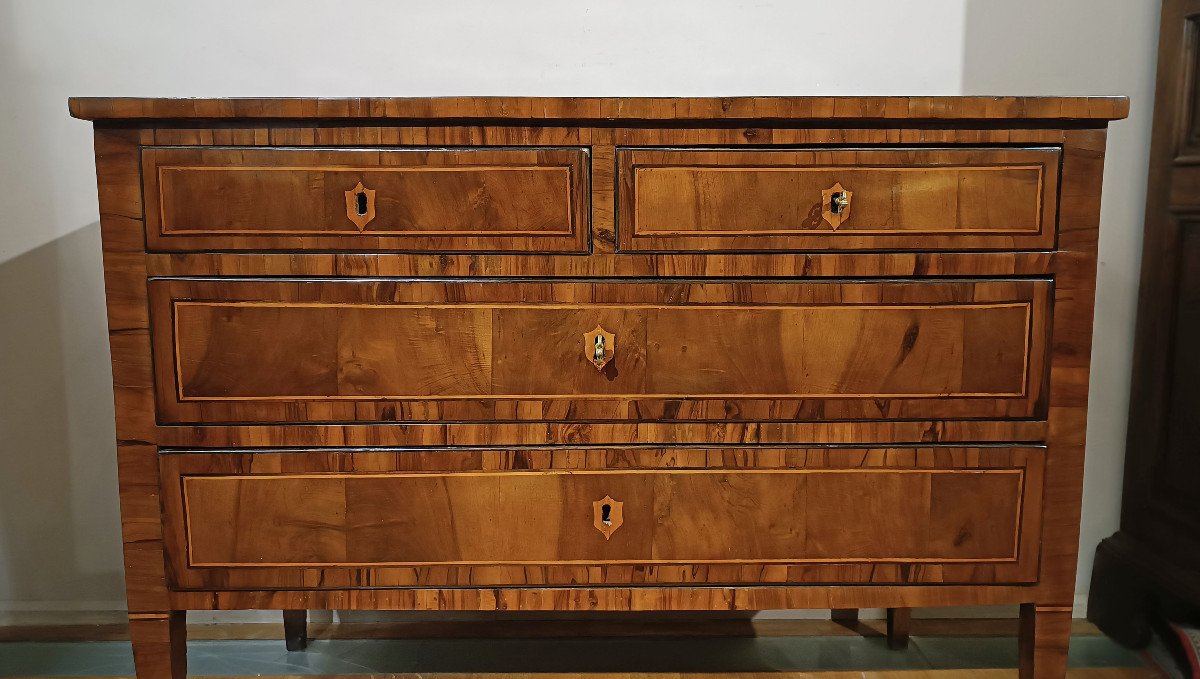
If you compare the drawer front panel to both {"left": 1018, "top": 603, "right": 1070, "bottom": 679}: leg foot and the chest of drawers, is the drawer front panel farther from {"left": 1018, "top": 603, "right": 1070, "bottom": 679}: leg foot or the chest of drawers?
{"left": 1018, "top": 603, "right": 1070, "bottom": 679}: leg foot

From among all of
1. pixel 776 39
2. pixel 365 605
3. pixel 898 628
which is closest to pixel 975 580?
pixel 898 628

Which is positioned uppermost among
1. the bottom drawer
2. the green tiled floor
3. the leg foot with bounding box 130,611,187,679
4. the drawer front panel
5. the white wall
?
the white wall

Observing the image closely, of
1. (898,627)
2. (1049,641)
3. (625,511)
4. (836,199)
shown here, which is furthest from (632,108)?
(898,627)

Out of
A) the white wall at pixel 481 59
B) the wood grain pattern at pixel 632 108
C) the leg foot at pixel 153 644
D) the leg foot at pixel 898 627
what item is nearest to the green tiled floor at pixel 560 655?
the leg foot at pixel 898 627

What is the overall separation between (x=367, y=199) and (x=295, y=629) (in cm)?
93

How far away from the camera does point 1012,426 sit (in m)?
1.14

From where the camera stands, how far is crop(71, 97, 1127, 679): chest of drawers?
1.09 m

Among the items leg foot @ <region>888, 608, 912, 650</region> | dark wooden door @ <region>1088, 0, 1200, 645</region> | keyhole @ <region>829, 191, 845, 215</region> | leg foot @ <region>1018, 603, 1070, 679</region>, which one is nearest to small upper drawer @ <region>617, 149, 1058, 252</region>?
keyhole @ <region>829, 191, 845, 215</region>

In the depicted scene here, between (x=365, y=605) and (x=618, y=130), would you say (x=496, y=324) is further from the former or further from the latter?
(x=365, y=605)

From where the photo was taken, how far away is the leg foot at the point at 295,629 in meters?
1.57

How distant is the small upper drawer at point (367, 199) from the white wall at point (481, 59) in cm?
54

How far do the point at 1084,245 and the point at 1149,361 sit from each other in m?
0.66

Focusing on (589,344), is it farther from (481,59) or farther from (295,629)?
(295,629)

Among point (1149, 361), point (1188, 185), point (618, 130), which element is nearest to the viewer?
point (618, 130)
